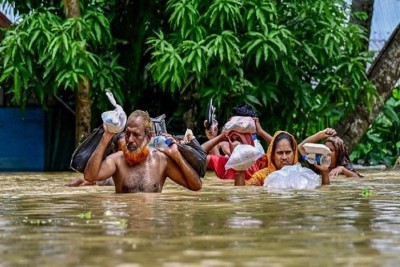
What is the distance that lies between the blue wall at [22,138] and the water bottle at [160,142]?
9596 millimetres

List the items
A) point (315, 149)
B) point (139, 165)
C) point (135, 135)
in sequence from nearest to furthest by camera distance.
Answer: point (135, 135)
point (139, 165)
point (315, 149)

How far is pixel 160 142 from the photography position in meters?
8.85

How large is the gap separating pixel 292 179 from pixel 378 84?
8108mm

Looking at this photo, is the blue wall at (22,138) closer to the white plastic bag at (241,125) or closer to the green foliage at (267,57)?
the green foliage at (267,57)

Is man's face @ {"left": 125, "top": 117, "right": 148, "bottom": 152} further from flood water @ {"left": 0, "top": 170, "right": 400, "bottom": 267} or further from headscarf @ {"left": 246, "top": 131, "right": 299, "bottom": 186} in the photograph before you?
headscarf @ {"left": 246, "top": 131, "right": 299, "bottom": 186}

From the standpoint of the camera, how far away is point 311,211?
641 centimetres

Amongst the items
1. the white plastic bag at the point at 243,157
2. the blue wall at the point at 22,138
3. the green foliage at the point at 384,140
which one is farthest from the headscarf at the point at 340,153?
the green foliage at the point at 384,140

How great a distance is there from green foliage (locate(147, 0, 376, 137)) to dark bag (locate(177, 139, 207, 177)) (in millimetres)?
6233

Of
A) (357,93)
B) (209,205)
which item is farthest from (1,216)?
(357,93)

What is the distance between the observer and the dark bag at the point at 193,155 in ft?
28.4

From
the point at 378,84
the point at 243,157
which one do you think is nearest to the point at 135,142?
the point at 243,157

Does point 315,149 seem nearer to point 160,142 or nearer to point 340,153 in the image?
point 160,142

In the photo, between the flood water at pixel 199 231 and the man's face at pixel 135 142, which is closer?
the flood water at pixel 199 231

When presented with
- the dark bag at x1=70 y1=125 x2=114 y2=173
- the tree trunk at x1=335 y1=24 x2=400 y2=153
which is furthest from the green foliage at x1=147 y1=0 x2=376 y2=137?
the dark bag at x1=70 y1=125 x2=114 y2=173
